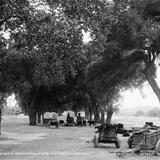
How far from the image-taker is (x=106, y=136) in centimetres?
1914

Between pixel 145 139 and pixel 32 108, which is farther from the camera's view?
pixel 32 108

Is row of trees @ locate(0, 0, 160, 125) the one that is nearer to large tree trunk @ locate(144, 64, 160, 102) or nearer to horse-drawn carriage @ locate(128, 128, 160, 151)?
large tree trunk @ locate(144, 64, 160, 102)

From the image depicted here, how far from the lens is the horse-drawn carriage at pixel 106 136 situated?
18962mm

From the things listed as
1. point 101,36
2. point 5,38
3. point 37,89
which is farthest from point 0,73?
point 37,89

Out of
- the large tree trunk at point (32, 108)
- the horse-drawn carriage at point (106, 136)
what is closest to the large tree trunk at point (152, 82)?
the horse-drawn carriage at point (106, 136)

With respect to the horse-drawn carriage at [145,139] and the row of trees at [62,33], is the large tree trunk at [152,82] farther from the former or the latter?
the horse-drawn carriage at [145,139]

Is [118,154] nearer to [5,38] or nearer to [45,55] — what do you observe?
[45,55]

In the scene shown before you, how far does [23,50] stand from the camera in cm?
1786

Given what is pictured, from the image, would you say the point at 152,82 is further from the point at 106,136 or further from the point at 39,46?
the point at 39,46

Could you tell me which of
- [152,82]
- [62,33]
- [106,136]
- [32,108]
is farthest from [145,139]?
[32,108]

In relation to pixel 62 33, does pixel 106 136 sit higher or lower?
lower

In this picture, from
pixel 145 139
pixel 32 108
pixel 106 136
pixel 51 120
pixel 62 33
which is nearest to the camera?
pixel 145 139

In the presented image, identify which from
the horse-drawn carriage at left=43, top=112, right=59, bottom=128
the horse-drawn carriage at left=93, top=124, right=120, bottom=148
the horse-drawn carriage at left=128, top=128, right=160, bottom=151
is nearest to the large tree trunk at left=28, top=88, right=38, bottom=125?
the horse-drawn carriage at left=43, top=112, right=59, bottom=128

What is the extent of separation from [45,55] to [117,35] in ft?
28.0
